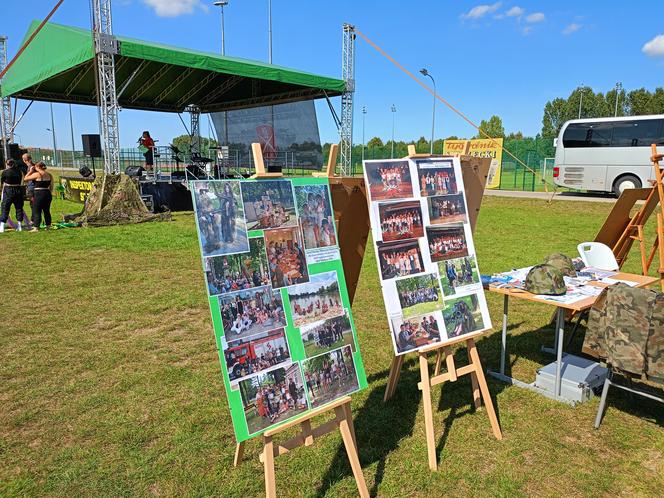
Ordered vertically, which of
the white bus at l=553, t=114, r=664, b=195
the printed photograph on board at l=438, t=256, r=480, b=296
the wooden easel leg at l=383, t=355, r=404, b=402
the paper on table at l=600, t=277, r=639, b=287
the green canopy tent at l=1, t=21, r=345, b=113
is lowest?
the wooden easel leg at l=383, t=355, r=404, b=402

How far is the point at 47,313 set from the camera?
16.1 feet

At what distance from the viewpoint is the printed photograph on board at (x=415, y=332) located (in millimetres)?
2568

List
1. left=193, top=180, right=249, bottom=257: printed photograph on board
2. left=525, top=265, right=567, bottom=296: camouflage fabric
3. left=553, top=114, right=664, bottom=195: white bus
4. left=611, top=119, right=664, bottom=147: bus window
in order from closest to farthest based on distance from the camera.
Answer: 1. left=193, top=180, right=249, bottom=257: printed photograph on board
2. left=525, top=265, right=567, bottom=296: camouflage fabric
3. left=611, top=119, right=664, bottom=147: bus window
4. left=553, top=114, right=664, bottom=195: white bus

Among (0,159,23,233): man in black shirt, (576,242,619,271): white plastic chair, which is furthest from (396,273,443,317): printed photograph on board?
(0,159,23,233): man in black shirt

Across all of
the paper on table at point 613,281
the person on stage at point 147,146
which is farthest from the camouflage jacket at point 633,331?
the person on stage at point 147,146

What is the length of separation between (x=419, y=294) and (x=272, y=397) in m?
1.04

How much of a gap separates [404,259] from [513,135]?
73598 millimetres

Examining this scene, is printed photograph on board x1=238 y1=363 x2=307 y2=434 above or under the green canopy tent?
under

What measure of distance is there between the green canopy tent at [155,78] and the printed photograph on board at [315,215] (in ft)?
36.9

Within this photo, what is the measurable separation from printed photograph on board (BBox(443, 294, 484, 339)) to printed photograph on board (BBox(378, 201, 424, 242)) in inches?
18.6

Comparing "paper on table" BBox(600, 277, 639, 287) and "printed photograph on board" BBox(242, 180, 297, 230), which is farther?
"paper on table" BBox(600, 277, 639, 287)

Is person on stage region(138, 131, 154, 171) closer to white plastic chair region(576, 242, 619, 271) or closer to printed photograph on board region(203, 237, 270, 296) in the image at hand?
white plastic chair region(576, 242, 619, 271)

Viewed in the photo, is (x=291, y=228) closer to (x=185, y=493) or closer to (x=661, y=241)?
(x=185, y=493)

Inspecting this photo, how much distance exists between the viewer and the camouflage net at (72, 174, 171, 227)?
10.8 meters
